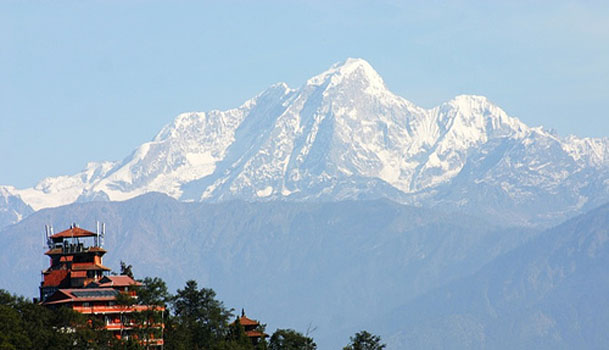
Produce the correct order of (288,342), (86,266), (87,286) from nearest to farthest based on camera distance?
(87,286) < (86,266) < (288,342)

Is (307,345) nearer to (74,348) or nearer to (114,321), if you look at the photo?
(114,321)

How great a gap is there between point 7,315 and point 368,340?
50.1 m

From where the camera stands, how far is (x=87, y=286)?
135m

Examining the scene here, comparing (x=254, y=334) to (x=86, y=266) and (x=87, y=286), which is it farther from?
(x=87, y=286)

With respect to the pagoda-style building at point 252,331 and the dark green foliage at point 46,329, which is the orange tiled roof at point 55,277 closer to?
the dark green foliage at point 46,329

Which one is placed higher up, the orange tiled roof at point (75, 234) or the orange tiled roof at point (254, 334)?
the orange tiled roof at point (75, 234)

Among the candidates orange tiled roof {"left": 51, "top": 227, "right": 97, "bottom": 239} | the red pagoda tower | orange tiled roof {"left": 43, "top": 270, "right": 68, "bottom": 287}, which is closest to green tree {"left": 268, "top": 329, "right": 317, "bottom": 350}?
the red pagoda tower

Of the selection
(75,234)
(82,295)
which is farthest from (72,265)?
(82,295)

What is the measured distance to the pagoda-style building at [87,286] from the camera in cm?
13138

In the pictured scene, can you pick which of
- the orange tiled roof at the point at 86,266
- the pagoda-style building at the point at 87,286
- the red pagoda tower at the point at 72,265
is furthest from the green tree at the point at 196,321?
the red pagoda tower at the point at 72,265

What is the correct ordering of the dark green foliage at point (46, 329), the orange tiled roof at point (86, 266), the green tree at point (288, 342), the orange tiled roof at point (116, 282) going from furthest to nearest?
the green tree at point (288, 342), the orange tiled roof at point (86, 266), the orange tiled roof at point (116, 282), the dark green foliage at point (46, 329)

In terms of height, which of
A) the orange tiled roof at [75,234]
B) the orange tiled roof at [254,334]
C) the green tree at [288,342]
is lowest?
the green tree at [288,342]

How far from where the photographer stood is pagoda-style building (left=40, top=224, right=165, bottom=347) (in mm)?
131375

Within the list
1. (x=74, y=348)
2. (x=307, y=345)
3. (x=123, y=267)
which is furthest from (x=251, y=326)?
(x=74, y=348)
